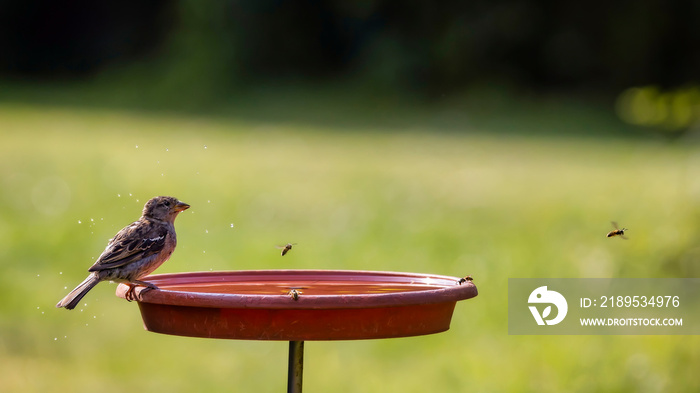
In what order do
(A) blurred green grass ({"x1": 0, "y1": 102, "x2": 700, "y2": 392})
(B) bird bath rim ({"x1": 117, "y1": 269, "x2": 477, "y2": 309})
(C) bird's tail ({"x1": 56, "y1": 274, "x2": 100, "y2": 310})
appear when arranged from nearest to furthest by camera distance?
1. (B) bird bath rim ({"x1": 117, "y1": 269, "x2": 477, "y2": 309})
2. (C) bird's tail ({"x1": 56, "y1": 274, "x2": 100, "y2": 310})
3. (A) blurred green grass ({"x1": 0, "y1": 102, "x2": 700, "y2": 392})

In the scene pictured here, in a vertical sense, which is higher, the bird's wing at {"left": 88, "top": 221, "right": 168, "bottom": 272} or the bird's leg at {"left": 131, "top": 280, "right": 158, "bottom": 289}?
the bird's wing at {"left": 88, "top": 221, "right": 168, "bottom": 272}

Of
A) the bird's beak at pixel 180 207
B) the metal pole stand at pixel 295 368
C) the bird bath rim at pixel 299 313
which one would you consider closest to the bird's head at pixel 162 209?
the bird's beak at pixel 180 207

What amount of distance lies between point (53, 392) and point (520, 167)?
1239cm

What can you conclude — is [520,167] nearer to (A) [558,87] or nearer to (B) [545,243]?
(B) [545,243]

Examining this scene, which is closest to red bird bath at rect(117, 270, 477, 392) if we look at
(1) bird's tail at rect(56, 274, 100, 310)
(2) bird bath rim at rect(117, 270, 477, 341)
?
(2) bird bath rim at rect(117, 270, 477, 341)

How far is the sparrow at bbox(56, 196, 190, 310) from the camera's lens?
166 inches

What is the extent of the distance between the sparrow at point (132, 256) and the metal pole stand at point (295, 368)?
633mm

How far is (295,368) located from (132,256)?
889 mm

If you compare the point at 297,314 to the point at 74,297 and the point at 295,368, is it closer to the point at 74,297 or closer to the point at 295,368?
the point at 295,368

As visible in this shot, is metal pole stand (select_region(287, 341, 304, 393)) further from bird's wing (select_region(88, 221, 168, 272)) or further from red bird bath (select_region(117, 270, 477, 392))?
bird's wing (select_region(88, 221, 168, 272))

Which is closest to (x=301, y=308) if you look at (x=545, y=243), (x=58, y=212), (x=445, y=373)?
(x=445, y=373)

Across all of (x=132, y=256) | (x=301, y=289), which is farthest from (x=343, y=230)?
(x=132, y=256)

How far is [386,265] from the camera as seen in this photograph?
33.5 ft

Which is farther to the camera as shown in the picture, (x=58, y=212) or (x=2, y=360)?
(x=58, y=212)
